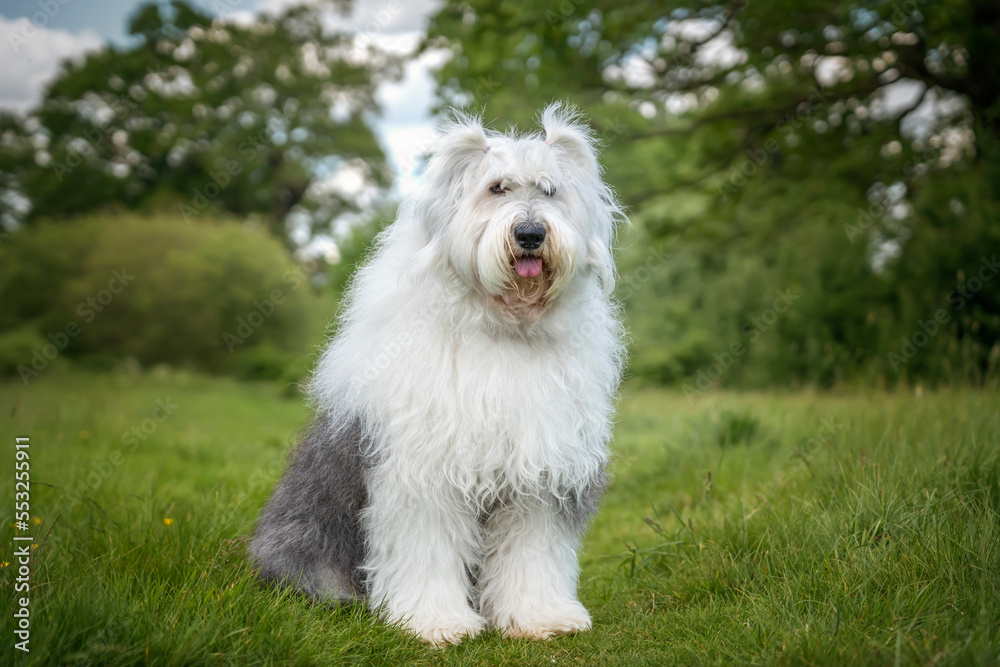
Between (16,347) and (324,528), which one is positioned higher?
(324,528)

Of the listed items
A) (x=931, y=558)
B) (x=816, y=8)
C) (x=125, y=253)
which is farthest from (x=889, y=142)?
(x=125, y=253)

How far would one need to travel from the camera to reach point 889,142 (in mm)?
8938

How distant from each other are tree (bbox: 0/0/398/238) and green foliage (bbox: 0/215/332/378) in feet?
12.7

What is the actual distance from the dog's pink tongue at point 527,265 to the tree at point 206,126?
2016cm

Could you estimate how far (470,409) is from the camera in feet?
10.4

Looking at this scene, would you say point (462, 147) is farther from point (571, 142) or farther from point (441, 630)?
point (441, 630)

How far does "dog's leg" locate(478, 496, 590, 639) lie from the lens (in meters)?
3.42

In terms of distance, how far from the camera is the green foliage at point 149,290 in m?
16.5

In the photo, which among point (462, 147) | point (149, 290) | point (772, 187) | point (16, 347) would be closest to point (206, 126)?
point (149, 290)

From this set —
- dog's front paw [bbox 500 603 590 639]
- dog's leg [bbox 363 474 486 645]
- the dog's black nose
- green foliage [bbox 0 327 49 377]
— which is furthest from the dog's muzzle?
green foliage [bbox 0 327 49 377]

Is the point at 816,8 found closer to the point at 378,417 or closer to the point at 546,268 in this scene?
the point at 546,268

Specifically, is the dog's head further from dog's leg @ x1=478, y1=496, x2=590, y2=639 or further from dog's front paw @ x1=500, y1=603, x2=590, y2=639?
dog's front paw @ x1=500, y1=603, x2=590, y2=639

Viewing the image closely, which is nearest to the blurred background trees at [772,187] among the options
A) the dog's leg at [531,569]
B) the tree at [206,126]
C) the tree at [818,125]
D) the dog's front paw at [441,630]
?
the tree at [818,125]

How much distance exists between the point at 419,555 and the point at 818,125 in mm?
8429
